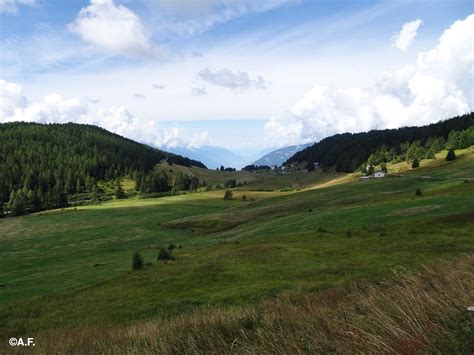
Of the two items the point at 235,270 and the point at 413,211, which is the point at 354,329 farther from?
the point at 413,211

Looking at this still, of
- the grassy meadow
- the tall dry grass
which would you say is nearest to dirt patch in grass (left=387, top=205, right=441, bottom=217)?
the grassy meadow

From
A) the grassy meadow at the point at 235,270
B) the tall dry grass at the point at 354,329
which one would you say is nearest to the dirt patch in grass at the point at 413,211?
the grassy meadow at the point at 235,270

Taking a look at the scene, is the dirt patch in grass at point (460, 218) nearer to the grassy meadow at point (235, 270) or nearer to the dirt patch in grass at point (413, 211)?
the grassy meadow at point (235, 270)

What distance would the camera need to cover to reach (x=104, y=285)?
34.9 meters

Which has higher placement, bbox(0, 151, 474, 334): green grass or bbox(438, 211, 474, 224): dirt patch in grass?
bbox(438, 211, 474, 224): dirt patch in grass

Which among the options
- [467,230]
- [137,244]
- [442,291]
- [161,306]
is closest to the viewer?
[442,291]

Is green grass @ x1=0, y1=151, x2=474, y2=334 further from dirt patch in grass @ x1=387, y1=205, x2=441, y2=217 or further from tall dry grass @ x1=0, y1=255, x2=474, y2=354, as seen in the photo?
tall dry grass @ x1=0, y1=255, x2=474, y2=354

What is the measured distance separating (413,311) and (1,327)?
2677 centimetres

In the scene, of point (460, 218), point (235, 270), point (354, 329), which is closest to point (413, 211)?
point (460, 218)

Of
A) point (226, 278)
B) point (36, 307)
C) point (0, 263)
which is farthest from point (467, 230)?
point (0, 263)

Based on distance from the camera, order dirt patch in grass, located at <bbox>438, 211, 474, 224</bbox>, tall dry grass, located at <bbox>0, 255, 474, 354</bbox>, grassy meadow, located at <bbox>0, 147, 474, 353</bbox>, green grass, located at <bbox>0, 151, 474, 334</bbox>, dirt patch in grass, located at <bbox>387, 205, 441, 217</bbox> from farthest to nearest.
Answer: dirt patch in grass, located at <bbox>387, 205, 441, 217</bbox> → dirt patch in grass, located at <bbox>438, 211, 474, 224</bbox> → green grass, located at <bbox>0, 151, 474, 334</bbox> → grassy meadow, located at <bbox>0, 147, 474, 353</bbox> → tall dry grass, located at <bbox>0, 255, 474, 354</bbox>

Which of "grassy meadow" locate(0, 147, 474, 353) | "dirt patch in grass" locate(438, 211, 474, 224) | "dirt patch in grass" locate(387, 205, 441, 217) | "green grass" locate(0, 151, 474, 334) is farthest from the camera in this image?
"dirt patch in grass" locate(387, 205, 441, 217)

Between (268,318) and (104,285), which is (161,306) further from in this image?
(268,318)

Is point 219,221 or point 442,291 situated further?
point 219,221
